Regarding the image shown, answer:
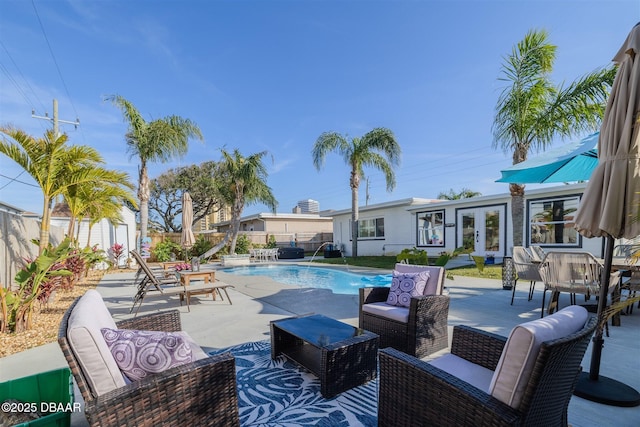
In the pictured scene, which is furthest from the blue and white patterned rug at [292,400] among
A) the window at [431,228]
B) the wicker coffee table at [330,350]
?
the window at [431,228]

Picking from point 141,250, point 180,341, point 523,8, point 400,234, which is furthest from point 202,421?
point 400,234

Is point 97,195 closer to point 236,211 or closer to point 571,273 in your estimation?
point 236,211

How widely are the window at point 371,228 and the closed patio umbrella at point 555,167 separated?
11.9m

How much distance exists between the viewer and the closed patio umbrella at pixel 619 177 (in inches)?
84.8

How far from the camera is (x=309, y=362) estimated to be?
2.91 metres

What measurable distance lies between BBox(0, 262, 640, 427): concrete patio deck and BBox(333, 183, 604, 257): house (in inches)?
189

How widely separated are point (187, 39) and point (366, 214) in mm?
13087

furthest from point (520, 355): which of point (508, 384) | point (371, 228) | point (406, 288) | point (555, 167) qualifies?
point (371, 228)

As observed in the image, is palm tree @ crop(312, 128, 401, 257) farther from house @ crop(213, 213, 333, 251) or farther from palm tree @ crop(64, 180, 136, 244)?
palm tree @ crop(64, 180, 136, 244)

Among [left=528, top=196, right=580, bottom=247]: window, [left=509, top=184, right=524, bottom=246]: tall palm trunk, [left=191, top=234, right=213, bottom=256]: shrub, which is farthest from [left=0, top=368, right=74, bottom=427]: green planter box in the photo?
[left=191, top=234, right=213, bottom=256]: shrub

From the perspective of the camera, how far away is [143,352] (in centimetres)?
175

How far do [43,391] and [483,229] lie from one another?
14187 mm

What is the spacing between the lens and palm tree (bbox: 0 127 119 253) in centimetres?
530

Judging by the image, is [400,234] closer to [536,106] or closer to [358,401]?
[536,106]
